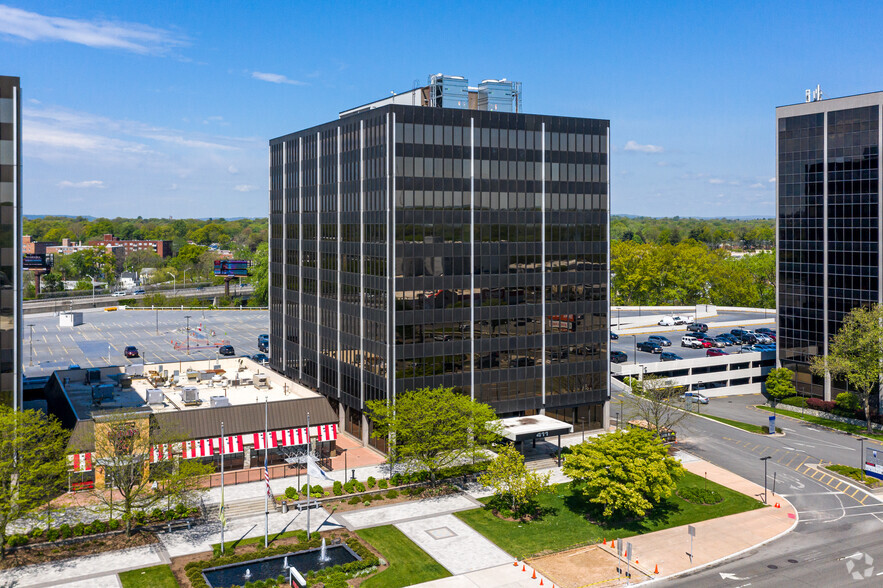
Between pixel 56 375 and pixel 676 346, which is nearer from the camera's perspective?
pixel 56 375

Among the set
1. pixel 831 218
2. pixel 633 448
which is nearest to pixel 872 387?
pixel 831 218

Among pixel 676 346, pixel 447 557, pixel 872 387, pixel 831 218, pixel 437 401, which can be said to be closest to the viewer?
pixel 447 557

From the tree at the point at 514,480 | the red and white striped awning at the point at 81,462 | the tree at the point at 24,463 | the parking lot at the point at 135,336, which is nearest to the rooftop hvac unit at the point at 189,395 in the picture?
the red and white striped awning at the point at 81,462

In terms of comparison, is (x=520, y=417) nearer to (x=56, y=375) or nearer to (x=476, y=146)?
(x=476, y=146)

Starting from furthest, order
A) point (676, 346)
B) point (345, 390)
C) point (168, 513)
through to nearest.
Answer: point (676, 346) < point (345, 390) < point (168, 513)

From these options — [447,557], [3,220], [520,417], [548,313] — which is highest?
[3,220]

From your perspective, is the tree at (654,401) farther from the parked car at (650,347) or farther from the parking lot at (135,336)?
the parking lot at (135,336)

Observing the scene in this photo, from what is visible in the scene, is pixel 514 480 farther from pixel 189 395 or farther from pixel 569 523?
pixel 189 395

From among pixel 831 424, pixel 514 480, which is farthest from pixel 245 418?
pixel 831 424
